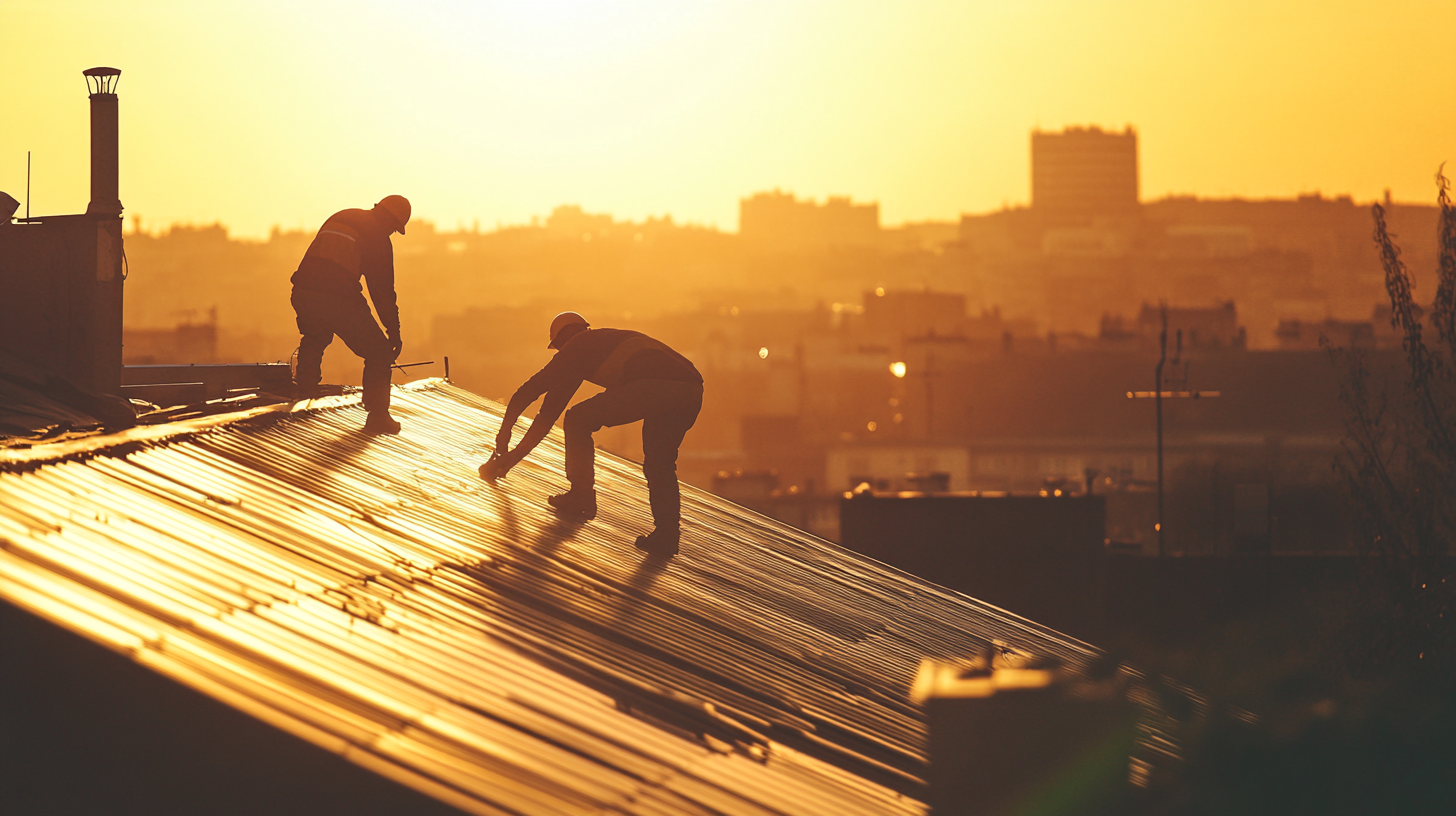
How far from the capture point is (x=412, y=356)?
110 metres

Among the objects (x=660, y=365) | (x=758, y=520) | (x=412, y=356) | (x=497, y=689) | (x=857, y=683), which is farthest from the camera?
(x=412, y=356)

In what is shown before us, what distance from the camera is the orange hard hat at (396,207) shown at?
12195 millimetres

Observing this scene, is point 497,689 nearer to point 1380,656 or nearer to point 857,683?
point 857,683

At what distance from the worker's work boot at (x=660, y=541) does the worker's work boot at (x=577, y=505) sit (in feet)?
1.63

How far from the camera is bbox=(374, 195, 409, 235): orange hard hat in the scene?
12.2m

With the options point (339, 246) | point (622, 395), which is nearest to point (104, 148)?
point (339, 246)

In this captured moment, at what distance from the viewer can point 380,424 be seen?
41.2 ft

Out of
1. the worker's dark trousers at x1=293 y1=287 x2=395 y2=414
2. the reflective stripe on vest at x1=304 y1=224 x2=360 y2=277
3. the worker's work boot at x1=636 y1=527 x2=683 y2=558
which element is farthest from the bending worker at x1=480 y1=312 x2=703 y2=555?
the reflective stripe on vest at x1=304 y1=224 x2=360 y2=277

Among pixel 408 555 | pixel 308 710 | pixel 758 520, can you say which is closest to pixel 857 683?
pixel 408 555

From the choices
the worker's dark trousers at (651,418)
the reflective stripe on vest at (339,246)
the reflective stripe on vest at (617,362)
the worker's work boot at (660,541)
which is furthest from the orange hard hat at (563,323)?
the reflective stripe on vest at (339,246)

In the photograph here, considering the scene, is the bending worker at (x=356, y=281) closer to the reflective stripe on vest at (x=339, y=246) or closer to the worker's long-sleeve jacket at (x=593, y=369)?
the reflective stripe on vest at (x=339, y=246)

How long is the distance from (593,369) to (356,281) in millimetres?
2693

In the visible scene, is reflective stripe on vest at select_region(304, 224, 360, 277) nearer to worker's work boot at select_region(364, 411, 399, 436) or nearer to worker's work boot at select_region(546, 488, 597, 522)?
worker's work boot at select_region(364, 411, 399, 436)

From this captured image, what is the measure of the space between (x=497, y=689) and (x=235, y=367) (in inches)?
477
